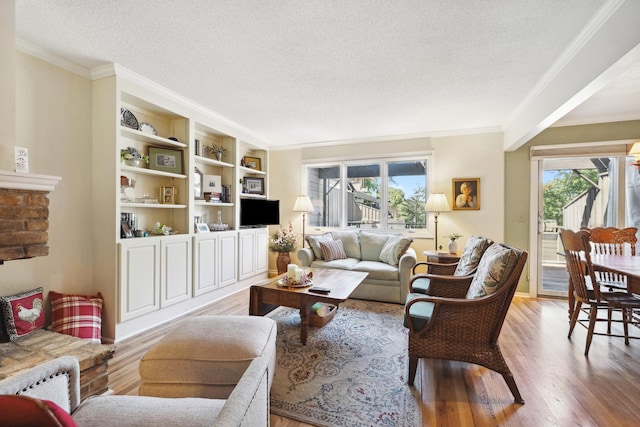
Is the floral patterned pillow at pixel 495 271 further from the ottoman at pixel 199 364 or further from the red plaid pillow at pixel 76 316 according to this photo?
the red plaid pillow at pixel 76 316

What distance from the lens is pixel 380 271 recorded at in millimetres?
3604

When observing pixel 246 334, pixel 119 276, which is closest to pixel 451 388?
pixel 246 334

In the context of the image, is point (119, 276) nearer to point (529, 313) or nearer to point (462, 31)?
point (462, 31)

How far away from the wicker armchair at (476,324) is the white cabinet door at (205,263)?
103 inches

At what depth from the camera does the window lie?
4605mm

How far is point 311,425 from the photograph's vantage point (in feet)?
5.10

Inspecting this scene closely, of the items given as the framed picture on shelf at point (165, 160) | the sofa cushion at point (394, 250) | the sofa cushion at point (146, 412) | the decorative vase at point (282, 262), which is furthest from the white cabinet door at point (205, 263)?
the sofa cushion at point (146, 412)

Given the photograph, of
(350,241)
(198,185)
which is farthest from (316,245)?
(198,185)

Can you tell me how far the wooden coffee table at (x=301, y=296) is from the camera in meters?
2.39

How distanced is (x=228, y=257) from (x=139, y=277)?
4.29 ft

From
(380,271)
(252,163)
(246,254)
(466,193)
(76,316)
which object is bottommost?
(76,316)

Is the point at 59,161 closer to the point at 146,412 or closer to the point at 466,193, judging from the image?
the point at 146,412

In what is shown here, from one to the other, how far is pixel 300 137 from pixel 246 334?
3753mm

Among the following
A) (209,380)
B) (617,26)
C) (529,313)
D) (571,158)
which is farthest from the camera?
(571,158)
